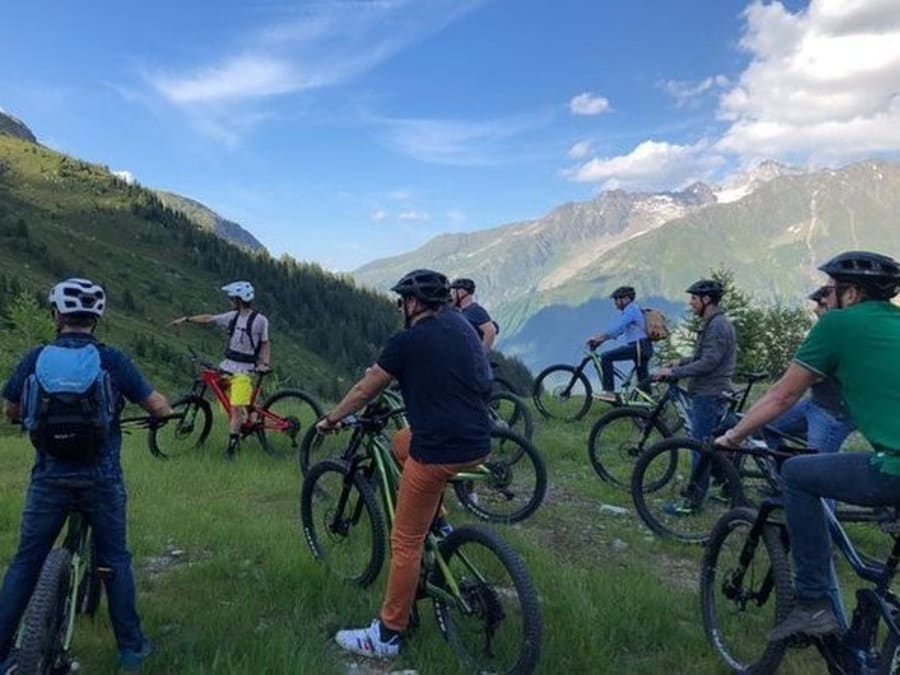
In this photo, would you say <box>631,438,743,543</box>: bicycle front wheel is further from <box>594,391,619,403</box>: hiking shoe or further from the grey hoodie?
<box>594,391,619,403</box>: hiking shoe

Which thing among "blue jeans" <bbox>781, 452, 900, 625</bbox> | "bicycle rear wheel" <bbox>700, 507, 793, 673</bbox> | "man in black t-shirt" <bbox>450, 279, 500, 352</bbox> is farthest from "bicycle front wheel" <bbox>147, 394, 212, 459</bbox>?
"blue jeans" <bbox>781, 452, 900, 625</bbox>

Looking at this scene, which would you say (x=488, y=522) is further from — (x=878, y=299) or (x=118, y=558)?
(x=878, y=299)

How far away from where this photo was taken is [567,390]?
1741 centimetres

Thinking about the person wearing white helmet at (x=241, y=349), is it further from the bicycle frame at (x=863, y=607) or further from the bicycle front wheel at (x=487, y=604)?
the bicycle frame at (x=863, y=607)

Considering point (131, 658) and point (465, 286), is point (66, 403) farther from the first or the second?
point (465, 286)

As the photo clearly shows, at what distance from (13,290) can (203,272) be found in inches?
3026

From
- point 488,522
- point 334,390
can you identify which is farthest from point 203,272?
point 488,522

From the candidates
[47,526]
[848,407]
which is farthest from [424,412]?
[848,407]

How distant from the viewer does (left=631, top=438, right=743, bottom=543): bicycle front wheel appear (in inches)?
357

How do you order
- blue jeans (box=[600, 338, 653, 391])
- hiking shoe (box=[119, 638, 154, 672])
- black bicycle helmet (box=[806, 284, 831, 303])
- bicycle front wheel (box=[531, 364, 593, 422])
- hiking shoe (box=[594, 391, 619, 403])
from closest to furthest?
hiking shoe (box=[119, 638, 154, 672]), black bicycle helmet (box=[806, 284, 831, 303]), hiking shoe (box=[594, 391, 619, 403]), blue jeans (box=[600, 338, 653, 391]), bicycle front wheel (box=[531, 364, 593, 422])

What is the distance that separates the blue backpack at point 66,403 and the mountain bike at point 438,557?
2.31m

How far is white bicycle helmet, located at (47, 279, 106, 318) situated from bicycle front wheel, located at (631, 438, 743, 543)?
660cm

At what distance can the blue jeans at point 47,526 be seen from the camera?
16.6 ft

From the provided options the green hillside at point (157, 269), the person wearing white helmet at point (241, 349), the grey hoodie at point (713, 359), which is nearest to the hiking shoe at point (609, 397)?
the grey hoodie at point (713, 359)
